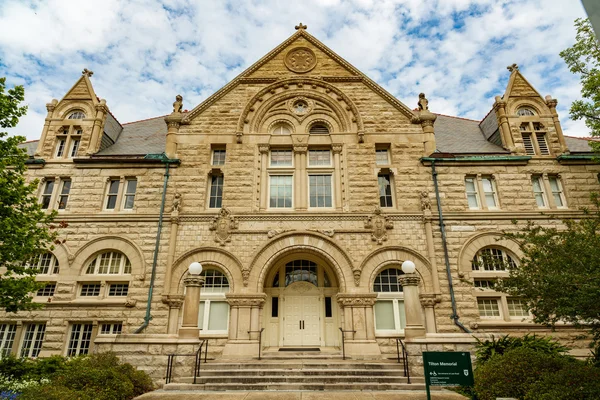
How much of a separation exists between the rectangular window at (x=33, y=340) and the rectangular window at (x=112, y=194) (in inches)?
215

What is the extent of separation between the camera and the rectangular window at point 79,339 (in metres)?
13.8

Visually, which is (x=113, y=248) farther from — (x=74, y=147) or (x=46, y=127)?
(x=46, y=127)

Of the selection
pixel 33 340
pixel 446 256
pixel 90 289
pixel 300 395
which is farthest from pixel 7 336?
pixel 446 256

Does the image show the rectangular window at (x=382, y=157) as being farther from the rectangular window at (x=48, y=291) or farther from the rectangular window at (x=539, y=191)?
the rectangular window at (x=48, y=291)

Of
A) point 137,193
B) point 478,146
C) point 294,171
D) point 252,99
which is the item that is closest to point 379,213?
point 294,171

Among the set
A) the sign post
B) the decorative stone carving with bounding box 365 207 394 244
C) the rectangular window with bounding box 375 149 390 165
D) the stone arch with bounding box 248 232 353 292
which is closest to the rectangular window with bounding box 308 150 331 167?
the rectangular window with bounding box 375 149 390 165

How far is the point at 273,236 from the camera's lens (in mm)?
15008

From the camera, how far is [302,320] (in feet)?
49.6

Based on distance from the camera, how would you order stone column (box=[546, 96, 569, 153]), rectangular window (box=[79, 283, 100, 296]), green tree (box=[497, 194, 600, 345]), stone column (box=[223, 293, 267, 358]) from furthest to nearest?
stone column (box=[546, 96, 569, 153]), rectangular window (box=[79, 283, 100, 296]), stone column (box=[223, 293, 267, 358]), green tree (box=[497, 194, 600, 345])

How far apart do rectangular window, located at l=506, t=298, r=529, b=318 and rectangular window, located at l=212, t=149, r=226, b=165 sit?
46.1 feet

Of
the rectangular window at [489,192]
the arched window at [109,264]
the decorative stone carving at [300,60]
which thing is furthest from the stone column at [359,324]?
the decorative stone carving at [300,60]

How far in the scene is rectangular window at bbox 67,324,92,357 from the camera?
45.3ft

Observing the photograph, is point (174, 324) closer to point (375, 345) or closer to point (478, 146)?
point (375, 345)

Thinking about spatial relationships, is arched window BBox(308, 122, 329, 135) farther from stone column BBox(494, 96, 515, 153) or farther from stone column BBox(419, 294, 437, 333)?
stone column BBox(419, 294, 437, 333)
